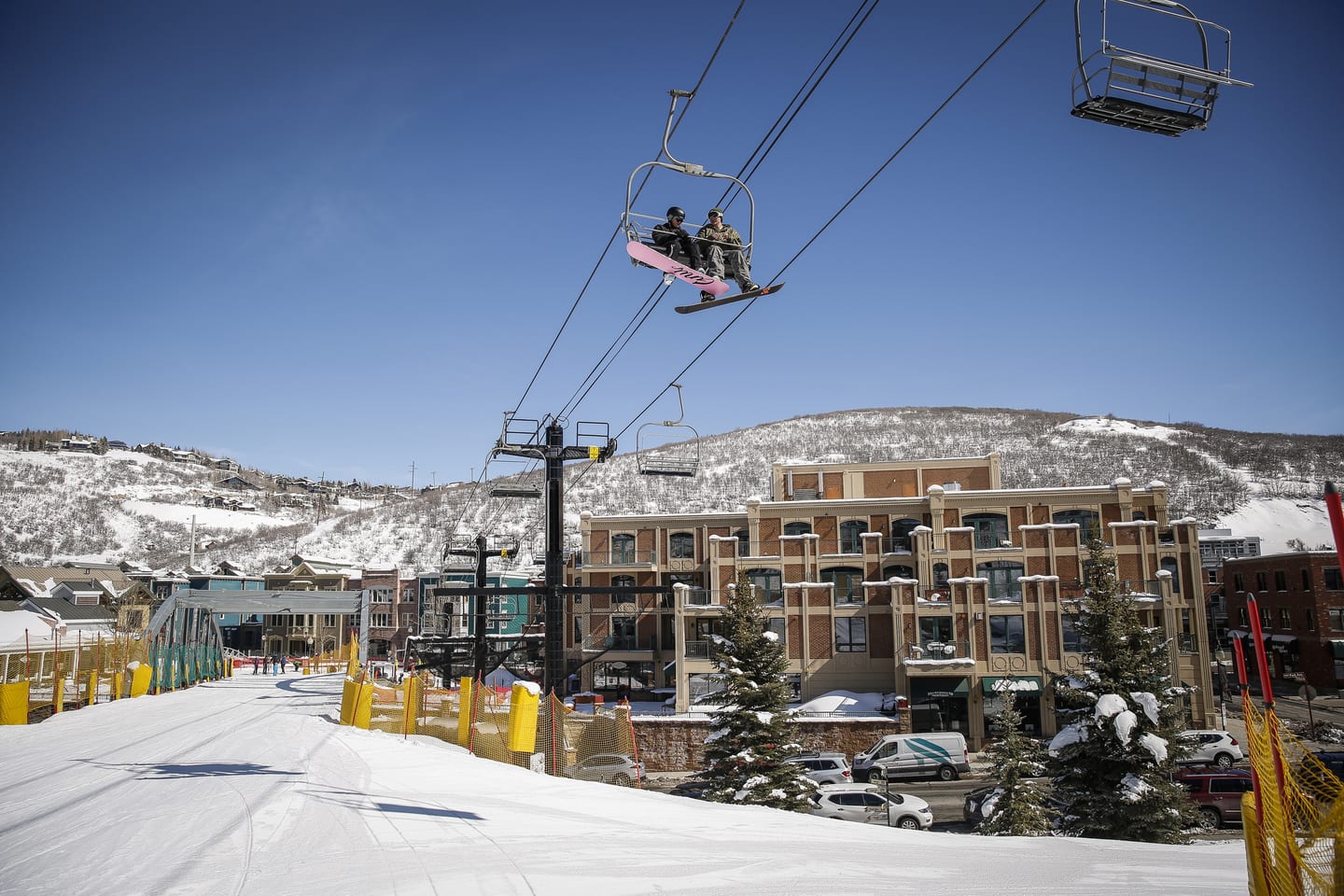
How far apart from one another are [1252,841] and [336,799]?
10.7 metres

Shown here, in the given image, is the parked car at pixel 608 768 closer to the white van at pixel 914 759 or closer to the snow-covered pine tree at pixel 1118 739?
the white van at pixel 914 759

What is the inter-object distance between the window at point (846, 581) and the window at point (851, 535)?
3.56 feet

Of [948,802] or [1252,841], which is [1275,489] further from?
[1252,841]

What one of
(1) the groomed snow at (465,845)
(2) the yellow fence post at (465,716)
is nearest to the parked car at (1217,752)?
(1) the groomed snow at (465,845)

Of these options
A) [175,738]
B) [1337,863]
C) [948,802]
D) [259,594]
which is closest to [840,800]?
[948,802]

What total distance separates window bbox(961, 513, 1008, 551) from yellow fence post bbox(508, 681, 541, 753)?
1102 inches

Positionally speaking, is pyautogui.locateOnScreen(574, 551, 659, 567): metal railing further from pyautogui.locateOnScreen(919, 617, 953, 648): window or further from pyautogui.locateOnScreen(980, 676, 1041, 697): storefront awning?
pyautogui.locateOnScreen(980, 676, 1041, 697): storefront awning

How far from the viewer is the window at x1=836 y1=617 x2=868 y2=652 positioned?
1542 inches

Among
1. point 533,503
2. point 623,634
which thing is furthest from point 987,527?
point 533,503

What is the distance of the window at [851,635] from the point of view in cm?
3916

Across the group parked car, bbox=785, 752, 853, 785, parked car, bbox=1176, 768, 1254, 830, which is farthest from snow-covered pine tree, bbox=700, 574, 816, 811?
parked car, bbox=1176, 768, 1254, 830

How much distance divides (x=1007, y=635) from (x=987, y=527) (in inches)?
223

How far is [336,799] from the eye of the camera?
11703 millimetres

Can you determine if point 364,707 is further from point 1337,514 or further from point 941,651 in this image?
point 941,651
